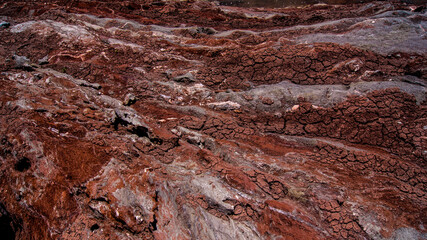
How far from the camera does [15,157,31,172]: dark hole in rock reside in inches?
119

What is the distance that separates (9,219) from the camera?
10.2 feet

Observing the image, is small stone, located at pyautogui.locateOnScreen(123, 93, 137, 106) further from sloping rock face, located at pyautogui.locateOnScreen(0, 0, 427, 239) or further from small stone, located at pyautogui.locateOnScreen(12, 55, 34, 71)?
small stone, located at pyautogui.locateOnScreen(12, 55, 34, 71)

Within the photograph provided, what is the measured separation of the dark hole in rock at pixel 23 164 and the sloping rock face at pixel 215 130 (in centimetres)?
2

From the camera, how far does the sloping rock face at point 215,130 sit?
2.62m

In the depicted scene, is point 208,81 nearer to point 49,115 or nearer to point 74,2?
point 49,115

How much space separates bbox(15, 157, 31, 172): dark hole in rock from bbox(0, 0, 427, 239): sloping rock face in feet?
0.06

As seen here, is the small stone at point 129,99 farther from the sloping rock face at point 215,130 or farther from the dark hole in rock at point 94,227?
the dark hole in rock at point 94,227

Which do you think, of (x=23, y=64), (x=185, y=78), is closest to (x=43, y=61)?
(x=23, y=64)

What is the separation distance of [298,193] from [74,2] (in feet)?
25.8

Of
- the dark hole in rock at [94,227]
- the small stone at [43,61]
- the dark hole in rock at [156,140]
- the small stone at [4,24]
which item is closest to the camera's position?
the dark hole in rock at [94,227]

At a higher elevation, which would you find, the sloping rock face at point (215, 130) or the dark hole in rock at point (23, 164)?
the sloping rock face at point (215, 130)

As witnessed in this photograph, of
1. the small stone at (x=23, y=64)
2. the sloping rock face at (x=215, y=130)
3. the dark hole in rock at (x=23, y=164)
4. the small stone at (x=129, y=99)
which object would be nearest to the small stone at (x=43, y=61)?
the sloping rock face at (x=215, y=130)

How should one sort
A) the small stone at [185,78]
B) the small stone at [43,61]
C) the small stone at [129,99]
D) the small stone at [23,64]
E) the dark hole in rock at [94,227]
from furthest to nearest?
the small stone at [43,61], the small stone at [185,78], the small stone at [23,64], the small stone at [129,99], the dark hole in rock at [94,227]

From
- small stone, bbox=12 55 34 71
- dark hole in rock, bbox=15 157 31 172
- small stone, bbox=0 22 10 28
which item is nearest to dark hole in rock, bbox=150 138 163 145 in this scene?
dark hole in rock, bbox=15 157 31 172
